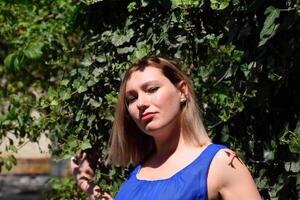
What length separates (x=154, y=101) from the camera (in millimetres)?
2309

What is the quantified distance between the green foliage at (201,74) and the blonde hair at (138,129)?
329mm

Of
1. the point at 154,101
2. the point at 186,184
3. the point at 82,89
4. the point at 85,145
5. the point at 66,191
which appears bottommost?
the point at 66,191

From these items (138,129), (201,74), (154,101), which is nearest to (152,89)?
(154,101)

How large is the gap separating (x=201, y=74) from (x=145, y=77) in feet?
3.54

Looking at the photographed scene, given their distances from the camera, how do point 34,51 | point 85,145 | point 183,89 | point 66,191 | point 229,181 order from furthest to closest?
point 66,191 < point 34,51 < point 85,145 < point 183,89 < point 229,181

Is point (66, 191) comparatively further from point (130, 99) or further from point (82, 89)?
point (130, 99)

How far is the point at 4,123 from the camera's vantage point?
3469 mm

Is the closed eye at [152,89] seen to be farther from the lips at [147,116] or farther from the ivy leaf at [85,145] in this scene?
the ivy leaf at [85,145]

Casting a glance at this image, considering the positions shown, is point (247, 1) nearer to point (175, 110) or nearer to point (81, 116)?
point (175, 110)

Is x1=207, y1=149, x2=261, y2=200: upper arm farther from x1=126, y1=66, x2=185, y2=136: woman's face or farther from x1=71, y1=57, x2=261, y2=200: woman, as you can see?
x1=126, y1=66, x2=185, y2=136: woman's face

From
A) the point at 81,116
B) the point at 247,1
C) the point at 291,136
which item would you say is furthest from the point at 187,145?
the point at 81,116

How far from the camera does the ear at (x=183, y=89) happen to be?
2396 mm

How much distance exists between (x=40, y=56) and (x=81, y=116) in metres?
0.60

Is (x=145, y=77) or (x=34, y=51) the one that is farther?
(x=34, y=51)
